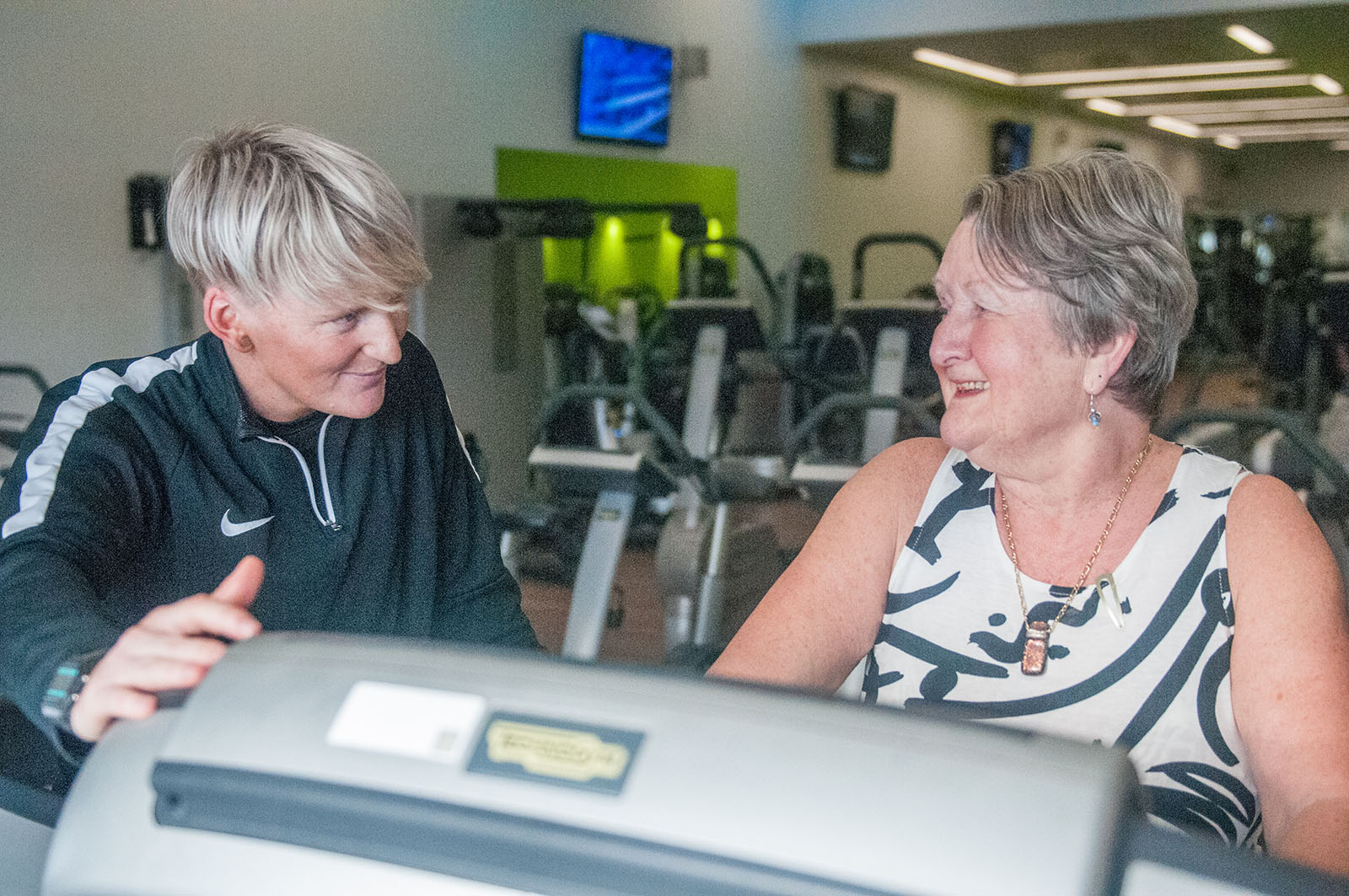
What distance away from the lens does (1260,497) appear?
3.92 ft

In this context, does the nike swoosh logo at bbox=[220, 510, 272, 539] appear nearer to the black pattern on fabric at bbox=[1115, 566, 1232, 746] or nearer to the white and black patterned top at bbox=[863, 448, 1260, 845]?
the white and black patterned top at bbox=[863, 448, 1260, 845]

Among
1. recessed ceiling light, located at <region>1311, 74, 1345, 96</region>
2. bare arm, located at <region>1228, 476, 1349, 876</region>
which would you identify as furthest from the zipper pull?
recessed ceiling light, located at <region>1311, 74, 1345, 96</region>

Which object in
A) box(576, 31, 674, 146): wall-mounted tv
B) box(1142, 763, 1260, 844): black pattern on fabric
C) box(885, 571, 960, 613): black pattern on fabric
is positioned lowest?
box(1142, 763, 1260, 844): black pattern on fabric

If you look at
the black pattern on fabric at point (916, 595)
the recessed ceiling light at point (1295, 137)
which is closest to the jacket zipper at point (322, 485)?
the black pattern on fabric at point (916, 595)

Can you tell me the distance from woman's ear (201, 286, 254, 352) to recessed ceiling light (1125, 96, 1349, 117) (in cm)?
1175

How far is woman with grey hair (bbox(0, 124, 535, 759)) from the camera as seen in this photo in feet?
3.44

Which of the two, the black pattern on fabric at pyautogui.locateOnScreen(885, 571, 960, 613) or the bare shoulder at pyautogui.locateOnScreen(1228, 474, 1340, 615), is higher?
the bare shoulder at pyautogui.locateOnScreen(1228, 474, 1340, 615)

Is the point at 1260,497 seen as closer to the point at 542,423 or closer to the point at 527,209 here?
the point at 542,423

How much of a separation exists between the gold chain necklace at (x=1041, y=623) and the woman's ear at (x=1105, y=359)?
122mm

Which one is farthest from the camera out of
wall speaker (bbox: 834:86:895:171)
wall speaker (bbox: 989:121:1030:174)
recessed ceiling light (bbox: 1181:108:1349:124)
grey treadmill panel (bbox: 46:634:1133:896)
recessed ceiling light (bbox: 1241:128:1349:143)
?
recessed ceiling light (bbox: 1241:128:1349:143)

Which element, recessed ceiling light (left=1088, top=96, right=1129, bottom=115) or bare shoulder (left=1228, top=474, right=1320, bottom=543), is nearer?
bare shoulder (left=1228, top=474, right=1320, bottom=543)

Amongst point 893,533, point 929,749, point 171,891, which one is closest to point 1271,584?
point 893,533

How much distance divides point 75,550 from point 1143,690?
1.02m

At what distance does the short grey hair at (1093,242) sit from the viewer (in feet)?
3.86
